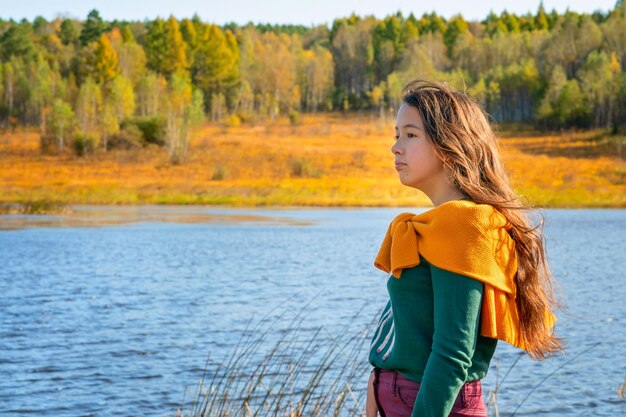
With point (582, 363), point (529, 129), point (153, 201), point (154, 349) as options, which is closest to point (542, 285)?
point (582, 363)

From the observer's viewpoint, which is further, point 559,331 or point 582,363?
point 559,331

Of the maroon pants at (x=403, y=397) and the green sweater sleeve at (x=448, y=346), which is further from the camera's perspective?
the maroon pants at (x=403, y=397)

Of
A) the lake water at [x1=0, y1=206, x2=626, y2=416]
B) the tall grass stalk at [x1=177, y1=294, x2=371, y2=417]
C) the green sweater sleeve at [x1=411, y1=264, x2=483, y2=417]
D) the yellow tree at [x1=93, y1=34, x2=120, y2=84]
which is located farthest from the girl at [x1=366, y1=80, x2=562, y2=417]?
the yellow tree at [x1=93, y1=34, x2=120, y2=84]

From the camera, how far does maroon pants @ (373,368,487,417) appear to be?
252 cm

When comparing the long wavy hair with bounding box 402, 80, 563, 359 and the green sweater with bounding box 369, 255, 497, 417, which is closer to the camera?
the green sweater with bounding box 369, 255, 497, 417

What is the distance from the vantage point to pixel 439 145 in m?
2.57

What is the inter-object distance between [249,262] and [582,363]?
542 inches

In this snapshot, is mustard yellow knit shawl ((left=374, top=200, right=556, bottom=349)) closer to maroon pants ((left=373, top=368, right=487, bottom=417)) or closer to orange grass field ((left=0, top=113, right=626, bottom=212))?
maroon pants ((left=373, top=368, right=487, bottom=417))

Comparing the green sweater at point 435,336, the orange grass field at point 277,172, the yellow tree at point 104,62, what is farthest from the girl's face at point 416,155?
the yellow tree at point 104,62

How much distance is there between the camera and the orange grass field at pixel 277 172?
172ft

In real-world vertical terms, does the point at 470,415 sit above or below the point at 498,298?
below

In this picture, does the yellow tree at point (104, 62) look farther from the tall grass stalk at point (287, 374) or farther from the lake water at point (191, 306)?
the tall grass stalk at point (287, 374)

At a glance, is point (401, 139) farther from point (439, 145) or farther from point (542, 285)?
point (542, 285)

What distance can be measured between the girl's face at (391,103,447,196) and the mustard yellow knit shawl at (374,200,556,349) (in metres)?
0.13
